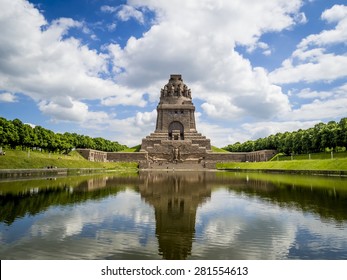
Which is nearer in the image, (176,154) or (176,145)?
(176,154)

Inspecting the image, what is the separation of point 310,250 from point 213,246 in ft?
8.26

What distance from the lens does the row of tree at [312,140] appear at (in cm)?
6044

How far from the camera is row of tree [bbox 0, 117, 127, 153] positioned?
197 ft

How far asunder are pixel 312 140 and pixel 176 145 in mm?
32041

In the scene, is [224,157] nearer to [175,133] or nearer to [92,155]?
[175,133]

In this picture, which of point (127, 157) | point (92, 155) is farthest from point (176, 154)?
point (92, 155)

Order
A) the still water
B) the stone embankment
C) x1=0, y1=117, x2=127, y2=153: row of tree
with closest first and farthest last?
the still water, the stone embankment, x1=0, y1=117, x2=127, y2=153: row of tree

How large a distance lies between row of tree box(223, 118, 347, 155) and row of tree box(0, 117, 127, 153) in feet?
177

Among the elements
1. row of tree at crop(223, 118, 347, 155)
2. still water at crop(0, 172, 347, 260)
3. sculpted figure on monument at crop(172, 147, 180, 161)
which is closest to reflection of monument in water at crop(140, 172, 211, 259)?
still water at crop(0, 172, 347, 260)

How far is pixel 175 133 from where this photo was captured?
3639 inches

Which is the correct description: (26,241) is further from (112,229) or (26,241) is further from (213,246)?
(213,246)

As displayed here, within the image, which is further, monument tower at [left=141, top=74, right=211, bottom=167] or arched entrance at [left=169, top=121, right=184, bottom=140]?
arched entrance at [left=169, top=121, right=184, bottom=140]

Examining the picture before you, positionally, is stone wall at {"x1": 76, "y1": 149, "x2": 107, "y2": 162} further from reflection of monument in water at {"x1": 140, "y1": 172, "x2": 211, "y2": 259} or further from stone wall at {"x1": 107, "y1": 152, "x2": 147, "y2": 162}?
reflection of monument in water at {"x1": 140, "y1": 172, "x2": 211, "y2": 259}

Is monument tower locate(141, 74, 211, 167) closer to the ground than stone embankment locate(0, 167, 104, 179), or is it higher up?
higher up
